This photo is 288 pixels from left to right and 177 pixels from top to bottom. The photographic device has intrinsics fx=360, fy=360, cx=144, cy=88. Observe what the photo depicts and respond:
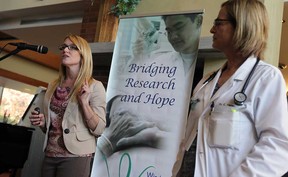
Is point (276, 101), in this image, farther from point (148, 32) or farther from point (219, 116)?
point (148, 32)

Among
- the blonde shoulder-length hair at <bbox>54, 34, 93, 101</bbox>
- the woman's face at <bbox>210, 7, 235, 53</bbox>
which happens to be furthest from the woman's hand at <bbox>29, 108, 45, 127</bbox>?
the woman's face at <bbox>210, 7, 235, 53</bbox>

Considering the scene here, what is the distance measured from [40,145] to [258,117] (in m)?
3.37

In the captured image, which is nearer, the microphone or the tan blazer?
the tan blazer

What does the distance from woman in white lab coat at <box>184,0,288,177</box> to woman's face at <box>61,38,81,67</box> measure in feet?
3.22

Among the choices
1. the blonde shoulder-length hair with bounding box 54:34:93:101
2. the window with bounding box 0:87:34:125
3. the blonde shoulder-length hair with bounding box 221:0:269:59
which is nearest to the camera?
the blonde shoulder-length hair with bounding box 221:0:269:59

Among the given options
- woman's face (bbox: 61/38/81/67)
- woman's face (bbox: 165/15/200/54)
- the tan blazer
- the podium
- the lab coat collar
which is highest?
woman's face (bbox: 165/15/200/54)

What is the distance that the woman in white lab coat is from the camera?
1207mm

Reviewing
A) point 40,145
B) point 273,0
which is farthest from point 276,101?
point 40,145

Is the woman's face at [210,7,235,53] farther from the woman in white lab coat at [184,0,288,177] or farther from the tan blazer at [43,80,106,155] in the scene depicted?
the tan blazer at [43,80,106,155]

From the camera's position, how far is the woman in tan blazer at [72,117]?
201cm

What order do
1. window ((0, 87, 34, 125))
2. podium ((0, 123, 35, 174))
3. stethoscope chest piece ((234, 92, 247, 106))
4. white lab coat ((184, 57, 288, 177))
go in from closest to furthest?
Answer: white lab coat ((184, 57, 288, 177)) → stethoscope chest piece ((234, 92, 247, 106)) → podium ((0, 123, 35, 174)) → window ((0, 87, 34, 125))

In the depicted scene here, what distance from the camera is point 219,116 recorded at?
135cm

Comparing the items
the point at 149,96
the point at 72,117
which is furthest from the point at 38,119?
the point at 149,96

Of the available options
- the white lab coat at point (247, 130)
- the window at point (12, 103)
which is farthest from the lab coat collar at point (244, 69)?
the window at point (12, 103)
